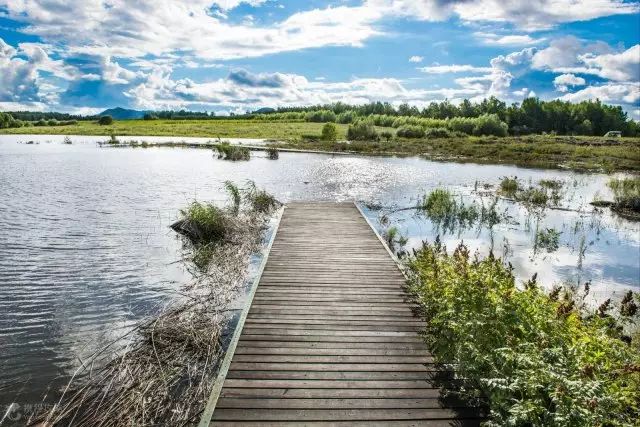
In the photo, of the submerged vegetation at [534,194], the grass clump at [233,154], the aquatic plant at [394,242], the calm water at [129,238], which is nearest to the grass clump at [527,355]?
the calm water at [129,238]

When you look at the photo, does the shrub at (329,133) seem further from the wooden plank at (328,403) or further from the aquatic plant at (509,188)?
the wooden plank at (328,403)

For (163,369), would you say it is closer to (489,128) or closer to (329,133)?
(329,133)

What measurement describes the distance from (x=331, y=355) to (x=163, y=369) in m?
3.17

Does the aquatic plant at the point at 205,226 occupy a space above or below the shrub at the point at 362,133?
below

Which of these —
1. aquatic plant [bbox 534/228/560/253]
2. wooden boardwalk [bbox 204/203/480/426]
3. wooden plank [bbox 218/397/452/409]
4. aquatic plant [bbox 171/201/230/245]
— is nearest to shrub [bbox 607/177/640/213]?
aquatic plant [bbox 534/228/560/253]

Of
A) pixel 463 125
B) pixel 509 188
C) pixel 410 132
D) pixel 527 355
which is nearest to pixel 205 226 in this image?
pixel 527 355

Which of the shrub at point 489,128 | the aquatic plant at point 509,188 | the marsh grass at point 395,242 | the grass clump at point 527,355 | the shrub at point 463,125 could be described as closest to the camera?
the grass clump at point 527,355

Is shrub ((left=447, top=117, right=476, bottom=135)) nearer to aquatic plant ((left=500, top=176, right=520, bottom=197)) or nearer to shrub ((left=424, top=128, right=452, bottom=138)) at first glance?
shrub ((left=424, top=128, right=452, bottom=138))

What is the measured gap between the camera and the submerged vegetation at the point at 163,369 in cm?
673

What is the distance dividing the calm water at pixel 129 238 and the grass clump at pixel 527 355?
6734 millimetres

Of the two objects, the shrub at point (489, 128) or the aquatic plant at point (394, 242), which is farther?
the shrub at point (489, 128)

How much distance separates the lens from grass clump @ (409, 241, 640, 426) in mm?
4348

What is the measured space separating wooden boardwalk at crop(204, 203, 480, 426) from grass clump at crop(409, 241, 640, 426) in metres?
0.64

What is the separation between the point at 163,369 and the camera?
7977 mm
